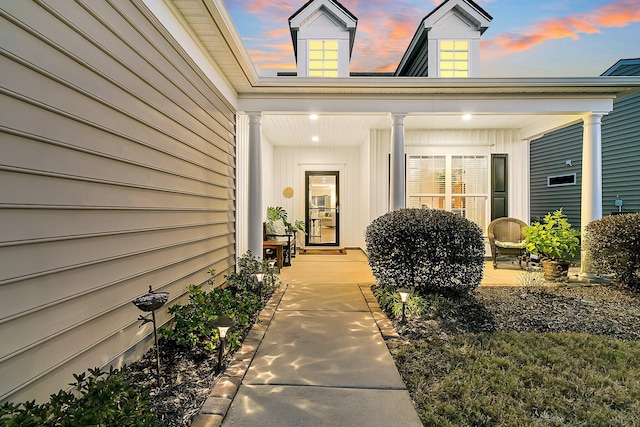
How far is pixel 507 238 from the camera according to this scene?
613cm

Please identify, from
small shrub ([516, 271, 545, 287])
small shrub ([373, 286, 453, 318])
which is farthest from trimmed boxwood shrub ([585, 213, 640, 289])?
small shrub ([373, 286, 453, 318])

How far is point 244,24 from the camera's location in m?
8.77

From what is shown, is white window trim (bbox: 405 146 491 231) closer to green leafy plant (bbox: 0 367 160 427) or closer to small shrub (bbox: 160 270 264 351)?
small shrub (bbox: 160 270 264 351)

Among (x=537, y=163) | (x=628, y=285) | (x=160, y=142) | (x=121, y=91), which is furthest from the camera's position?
(x=537, y=163)

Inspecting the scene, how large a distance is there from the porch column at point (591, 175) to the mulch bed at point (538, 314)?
0.73 m

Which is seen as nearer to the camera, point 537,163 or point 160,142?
point 160,142

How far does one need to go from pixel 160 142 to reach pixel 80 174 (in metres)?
0.88

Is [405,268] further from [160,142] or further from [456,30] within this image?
[456,30]

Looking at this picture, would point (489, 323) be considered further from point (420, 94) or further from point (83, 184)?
point (83, 184)

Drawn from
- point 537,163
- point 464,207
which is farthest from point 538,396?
point 537,163

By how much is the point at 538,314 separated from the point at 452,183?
3789 millimetres

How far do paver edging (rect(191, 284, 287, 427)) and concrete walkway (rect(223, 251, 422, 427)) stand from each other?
4 centimetres

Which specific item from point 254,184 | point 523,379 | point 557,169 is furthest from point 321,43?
point 557,169

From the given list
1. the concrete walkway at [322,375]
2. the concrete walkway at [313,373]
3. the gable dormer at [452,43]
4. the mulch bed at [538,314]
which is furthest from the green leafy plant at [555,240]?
the gable dormer at [452,43]
